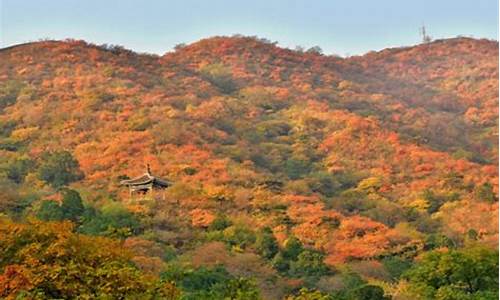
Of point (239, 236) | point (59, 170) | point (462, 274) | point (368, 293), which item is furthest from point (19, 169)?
point (462, 274)

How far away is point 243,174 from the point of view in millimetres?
57875

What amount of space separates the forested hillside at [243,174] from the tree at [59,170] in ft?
0.40

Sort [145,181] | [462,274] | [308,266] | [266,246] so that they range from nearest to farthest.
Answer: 1. [462,274]
2. [308,266]
3. [266,246]
4. [145,181]

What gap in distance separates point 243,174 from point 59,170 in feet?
33.5

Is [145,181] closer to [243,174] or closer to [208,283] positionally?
[243,174]

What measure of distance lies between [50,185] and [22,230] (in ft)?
97.9

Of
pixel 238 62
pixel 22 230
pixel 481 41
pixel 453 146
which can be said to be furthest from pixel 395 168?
pixel 481 41

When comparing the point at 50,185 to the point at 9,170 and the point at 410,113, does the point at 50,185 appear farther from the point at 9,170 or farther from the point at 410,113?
the point at 410,113

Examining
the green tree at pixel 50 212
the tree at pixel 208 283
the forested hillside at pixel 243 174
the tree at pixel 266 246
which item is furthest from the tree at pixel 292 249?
the green tree at pixel 50 212

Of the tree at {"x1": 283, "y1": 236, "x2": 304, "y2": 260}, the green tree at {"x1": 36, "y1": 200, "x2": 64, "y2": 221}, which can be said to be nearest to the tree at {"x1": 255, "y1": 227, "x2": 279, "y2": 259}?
the tree at {"x1": 283, "y1": 236, "x2": 304, "y2": 260}

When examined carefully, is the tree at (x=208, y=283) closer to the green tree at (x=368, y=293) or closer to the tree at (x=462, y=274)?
the green tree at (x=368, y=293)

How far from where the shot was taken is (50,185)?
179 feet

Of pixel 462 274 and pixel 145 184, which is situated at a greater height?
pixel 145 184

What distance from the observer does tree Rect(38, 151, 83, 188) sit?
55.8 m
